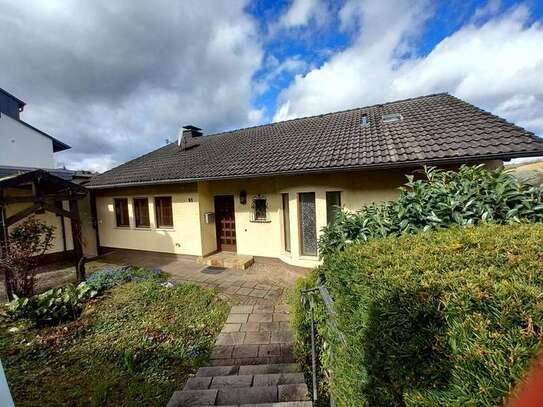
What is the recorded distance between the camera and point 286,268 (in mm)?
8039

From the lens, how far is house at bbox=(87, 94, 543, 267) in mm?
6397

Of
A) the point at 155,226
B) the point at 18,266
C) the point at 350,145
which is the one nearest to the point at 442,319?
the point at 350,145

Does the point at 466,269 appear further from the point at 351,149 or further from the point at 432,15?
the point at 432,15

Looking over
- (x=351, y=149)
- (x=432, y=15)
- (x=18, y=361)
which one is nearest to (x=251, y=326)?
(x=18, y=361)

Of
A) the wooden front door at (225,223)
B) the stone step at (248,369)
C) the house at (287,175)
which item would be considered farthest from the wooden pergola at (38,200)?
the stone step at (248,369)

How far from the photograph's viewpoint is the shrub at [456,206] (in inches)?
110

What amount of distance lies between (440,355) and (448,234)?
57.7 inches

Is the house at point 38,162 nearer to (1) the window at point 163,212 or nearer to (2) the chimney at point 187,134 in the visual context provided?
(1) the window at point 163,212

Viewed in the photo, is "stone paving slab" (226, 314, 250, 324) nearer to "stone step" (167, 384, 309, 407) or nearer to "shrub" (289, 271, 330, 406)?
"shrub" (289, 271, 330, 406)

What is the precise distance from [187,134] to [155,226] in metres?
6.31

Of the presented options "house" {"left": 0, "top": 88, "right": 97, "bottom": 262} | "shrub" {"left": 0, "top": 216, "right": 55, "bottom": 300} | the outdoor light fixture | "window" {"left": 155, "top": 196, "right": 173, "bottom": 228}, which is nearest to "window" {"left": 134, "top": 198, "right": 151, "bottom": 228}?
"window" {"left": 155, "top": 196, "right": 173, "bottom": 228}

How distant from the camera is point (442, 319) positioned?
1.23 m

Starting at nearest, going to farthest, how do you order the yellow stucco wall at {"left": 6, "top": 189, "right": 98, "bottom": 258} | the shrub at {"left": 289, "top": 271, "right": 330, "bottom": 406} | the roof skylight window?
1. the shrub at {"left": 289, "top": 271, "right": 330, "bottom": 406}
2. the roof skylight window
3. the yellow stucco wall at {"left": 6, "top": 189, "right": 98, "bottom": 258}

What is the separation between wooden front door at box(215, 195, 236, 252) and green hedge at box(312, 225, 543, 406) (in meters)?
7.96
